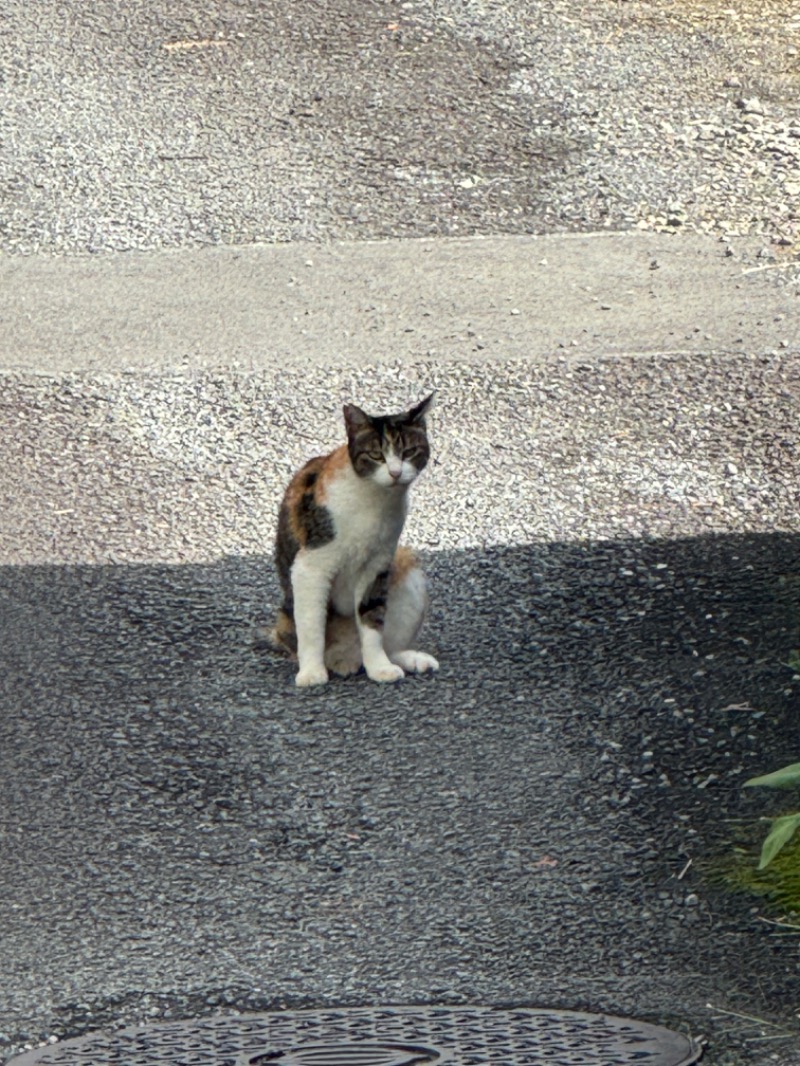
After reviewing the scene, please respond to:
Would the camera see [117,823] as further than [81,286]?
No

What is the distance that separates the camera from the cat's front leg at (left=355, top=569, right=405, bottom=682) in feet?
18.5

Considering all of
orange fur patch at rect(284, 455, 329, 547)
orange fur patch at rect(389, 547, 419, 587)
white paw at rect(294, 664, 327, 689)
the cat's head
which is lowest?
white paw at rect(294, 664, 327, 689)

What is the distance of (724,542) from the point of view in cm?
664

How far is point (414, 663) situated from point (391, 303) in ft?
10.6

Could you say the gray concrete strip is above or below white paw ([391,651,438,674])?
above

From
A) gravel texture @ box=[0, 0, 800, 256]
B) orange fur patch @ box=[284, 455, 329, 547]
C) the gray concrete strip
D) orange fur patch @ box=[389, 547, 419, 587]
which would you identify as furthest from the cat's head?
gravel texture @ box=[0, 0, 800, 256]

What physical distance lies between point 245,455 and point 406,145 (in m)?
3.24

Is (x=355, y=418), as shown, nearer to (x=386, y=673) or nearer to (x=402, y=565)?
(x=402, y=565)

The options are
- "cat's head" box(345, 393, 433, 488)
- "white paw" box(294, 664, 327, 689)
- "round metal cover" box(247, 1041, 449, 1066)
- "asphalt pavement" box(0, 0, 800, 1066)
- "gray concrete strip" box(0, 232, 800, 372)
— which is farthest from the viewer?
"gray concrete strip" box(0, 232, 800, 372)

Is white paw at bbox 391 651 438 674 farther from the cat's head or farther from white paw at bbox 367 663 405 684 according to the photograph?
Result: the cat's head

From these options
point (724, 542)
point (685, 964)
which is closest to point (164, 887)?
point (685, 964)

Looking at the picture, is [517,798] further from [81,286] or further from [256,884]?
[81,286]

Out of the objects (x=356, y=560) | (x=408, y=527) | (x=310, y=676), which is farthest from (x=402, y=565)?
(x=408, y=527)

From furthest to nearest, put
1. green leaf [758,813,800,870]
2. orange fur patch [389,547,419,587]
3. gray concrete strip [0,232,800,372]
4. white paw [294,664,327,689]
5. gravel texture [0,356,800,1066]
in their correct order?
gray concrete strip [0,232,800,372] < orange fur patch [389,547,419,587] < white paw [294,664,327,689] < gravel texture [0,356,800,1066] < green leaf [758,813,800,870]
